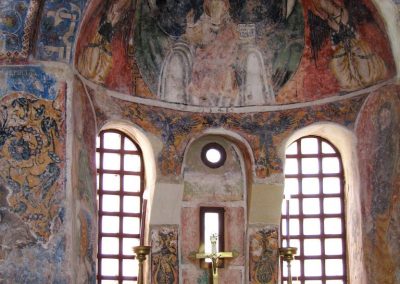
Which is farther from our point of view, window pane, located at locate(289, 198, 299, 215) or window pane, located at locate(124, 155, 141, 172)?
window pane, located at locate(289, 198, 299, 215)

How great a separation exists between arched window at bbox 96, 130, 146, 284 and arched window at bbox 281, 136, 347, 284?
7.87ft

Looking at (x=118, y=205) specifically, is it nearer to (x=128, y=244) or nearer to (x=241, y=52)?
(x=128, y=244)

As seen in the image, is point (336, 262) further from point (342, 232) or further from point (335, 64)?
point (335, 64)

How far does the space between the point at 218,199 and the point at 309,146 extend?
5.91ft

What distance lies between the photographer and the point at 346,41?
18.8 m

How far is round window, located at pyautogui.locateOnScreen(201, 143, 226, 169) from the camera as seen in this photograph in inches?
753

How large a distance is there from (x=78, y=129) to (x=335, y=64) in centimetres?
439

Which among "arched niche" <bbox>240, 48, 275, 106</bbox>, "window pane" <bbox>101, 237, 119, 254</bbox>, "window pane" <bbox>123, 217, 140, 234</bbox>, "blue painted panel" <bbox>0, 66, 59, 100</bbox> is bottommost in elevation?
"window pane" <bbox>101, 237, 119, 254</bbox>

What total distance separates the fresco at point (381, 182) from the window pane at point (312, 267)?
1203 millimetres

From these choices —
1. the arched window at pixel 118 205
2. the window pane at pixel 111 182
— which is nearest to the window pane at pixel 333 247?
the arched window at pixel 118 205

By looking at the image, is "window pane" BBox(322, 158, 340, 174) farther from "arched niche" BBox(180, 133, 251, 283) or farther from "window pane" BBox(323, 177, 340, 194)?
"arched niche" BBox(180, 133, 251, 283)

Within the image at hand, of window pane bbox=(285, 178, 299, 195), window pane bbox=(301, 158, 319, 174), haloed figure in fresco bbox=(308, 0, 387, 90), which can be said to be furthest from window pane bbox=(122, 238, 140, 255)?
haloed figure in fresco bbox=(308, 0, 387, 90)

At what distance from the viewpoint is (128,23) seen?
18578 mm

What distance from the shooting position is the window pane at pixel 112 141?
61.8ft
